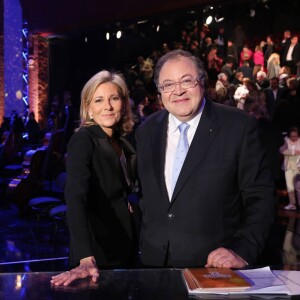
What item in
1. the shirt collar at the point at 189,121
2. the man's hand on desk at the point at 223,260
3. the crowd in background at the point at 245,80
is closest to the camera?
the man's hand on desk at the point at 223,260

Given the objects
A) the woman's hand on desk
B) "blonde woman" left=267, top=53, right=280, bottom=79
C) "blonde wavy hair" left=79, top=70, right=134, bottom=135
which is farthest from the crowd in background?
the woman's hand on desk

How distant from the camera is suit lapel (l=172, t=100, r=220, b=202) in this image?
6.27 ft

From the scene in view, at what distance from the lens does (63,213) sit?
5629 millimetres

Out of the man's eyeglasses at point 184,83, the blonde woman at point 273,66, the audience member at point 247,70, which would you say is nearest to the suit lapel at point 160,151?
the man's eyeglasses at point 184,83

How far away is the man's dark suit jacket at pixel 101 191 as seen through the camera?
6.65 feet

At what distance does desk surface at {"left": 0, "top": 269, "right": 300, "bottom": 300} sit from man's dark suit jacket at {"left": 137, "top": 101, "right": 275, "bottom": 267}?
14.7 inches

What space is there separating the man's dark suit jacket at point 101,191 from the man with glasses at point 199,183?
0.63 feet

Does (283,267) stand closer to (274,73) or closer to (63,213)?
(63,213)

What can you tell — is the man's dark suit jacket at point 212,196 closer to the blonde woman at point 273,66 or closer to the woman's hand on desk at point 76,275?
the woman's hand on desk at point 76,275

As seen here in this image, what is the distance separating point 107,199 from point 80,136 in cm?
28

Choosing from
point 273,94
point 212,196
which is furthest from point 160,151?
point 273,94

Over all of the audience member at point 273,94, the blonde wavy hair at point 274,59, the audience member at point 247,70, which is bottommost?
the audience member at point 273,94

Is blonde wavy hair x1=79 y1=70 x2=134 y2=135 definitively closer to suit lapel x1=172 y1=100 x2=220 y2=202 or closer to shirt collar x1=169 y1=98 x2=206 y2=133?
shirt collar x1=169 y1=98 x2=206 y2=133

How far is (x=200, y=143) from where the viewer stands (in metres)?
1.95
